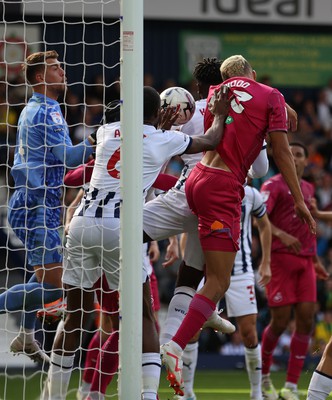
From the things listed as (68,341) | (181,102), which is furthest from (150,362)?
(181,102)

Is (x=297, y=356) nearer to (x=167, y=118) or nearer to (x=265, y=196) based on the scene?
(x=265, y=196)

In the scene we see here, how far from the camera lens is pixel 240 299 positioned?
29.8ft

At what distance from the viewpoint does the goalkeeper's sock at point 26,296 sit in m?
7.40

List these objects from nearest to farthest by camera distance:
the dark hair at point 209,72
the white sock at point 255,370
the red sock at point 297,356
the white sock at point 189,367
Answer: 1. the dark hair at point 209,72
2. the white sock at point 189,367
3. the white sock at point 255,370
4. the red sock at point 297,356

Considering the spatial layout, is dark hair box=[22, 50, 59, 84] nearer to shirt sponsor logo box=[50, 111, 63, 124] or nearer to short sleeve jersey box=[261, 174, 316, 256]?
shirt sponsor logo box=[50, 111, 63, 124]

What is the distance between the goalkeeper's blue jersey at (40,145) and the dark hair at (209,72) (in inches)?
41.4

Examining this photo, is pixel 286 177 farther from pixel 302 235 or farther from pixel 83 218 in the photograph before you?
pixel 302 235

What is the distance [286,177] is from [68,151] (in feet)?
4.83

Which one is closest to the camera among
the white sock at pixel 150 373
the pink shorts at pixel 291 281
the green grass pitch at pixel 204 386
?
the white sock at pixel 150 373

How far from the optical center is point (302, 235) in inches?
400

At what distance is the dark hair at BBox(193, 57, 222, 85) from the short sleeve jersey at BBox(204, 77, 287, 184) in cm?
75

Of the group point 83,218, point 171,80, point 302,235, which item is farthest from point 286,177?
point 171,80

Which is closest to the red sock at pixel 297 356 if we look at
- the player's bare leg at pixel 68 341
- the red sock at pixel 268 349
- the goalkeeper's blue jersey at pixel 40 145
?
the red sock at pixel 268 349

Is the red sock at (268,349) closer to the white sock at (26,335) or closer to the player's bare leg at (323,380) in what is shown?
the white sock at (26,335)
